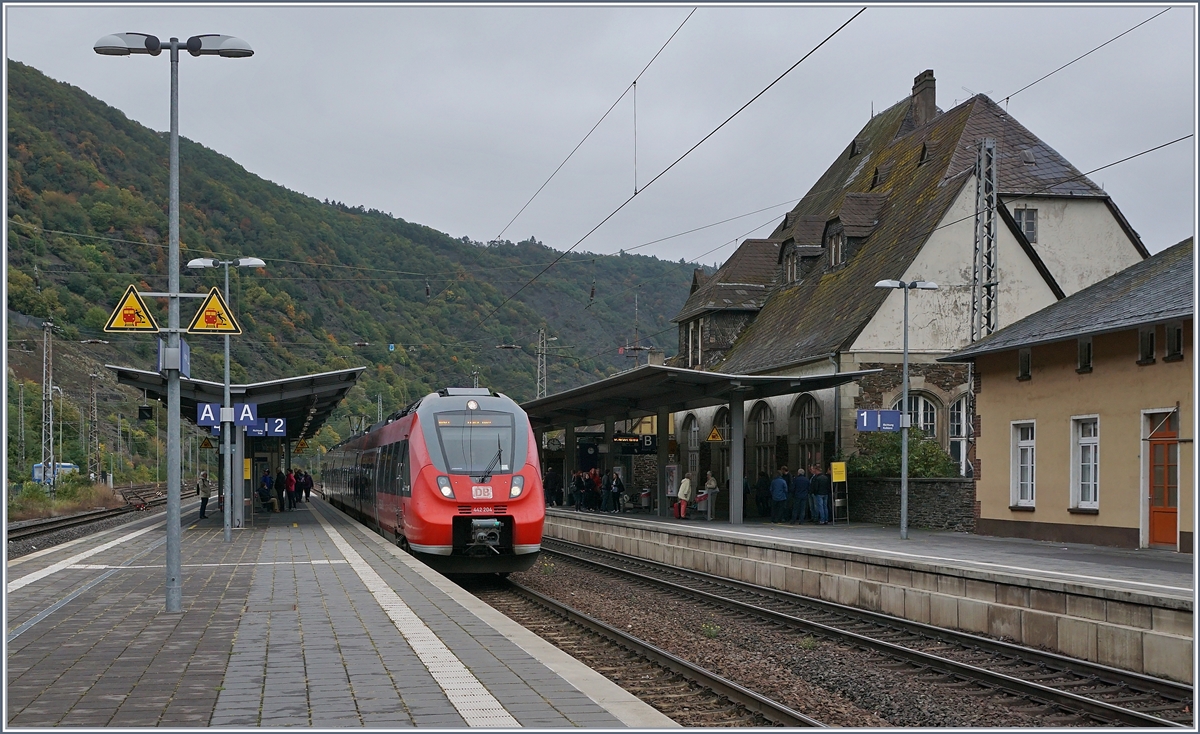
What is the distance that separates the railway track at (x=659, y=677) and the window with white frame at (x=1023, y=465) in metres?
12.2

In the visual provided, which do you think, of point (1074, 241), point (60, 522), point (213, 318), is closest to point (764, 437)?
point (1074, 241)

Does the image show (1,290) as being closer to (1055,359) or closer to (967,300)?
(1055,359)

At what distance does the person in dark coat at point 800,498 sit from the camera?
31.8m

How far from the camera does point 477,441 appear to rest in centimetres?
2020

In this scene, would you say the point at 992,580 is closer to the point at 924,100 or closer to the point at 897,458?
the point at 897,458

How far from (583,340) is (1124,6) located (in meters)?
67.3

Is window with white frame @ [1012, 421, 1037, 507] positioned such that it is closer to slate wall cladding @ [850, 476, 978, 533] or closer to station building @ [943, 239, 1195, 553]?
station building @ [943, 239, 1195, 553]

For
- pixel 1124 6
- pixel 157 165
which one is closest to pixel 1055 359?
pixel 1124 6

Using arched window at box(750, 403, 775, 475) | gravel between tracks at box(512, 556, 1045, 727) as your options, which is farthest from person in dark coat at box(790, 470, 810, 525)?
gravel between tracks at box(512, 556, 1045, 727)

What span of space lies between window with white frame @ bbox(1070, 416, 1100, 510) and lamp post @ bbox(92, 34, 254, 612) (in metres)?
16.3

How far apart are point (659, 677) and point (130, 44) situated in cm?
835

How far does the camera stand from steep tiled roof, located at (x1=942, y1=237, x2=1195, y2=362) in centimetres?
2025

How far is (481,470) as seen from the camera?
19.9m

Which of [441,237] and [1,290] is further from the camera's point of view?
[441,237]
